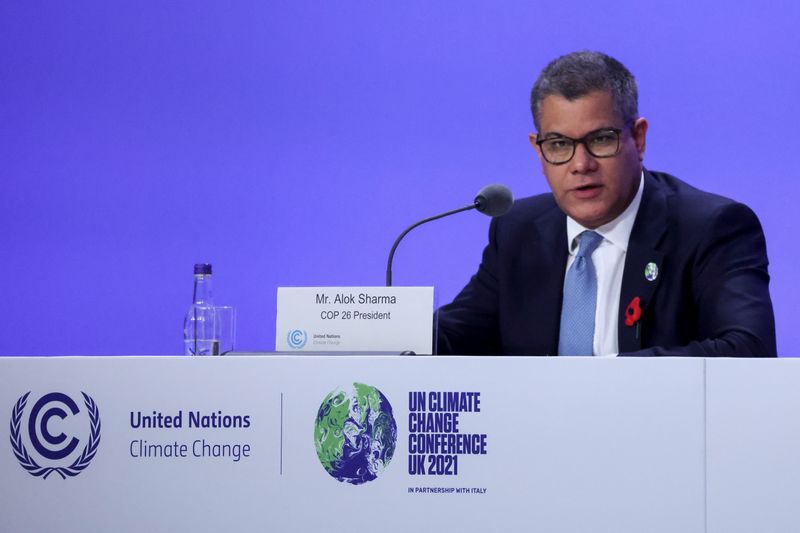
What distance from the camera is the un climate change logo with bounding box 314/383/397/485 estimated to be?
195 cm

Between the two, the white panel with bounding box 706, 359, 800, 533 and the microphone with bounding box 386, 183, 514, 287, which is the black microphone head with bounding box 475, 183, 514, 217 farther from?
the white panel with bounding box 706, 359, 800, 533

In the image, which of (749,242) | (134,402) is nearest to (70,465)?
(134,402)

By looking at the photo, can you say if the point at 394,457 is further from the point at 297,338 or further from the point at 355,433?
the point at 297,338

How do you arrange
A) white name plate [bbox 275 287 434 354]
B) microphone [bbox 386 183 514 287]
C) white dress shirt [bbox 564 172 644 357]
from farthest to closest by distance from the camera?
white dress shirt [bbox 564 172 644 357], microphone [bbox 386 183 514 287], white name plate [bbox 275 287 434 354]

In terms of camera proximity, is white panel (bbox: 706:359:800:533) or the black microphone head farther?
the black microphone head

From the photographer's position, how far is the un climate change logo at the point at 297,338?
7.57ft

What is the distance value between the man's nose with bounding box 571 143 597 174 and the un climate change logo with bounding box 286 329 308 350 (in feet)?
3.38

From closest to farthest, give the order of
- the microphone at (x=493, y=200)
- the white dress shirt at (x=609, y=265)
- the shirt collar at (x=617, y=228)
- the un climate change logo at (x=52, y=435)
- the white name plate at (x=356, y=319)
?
1. the un climate change logo at (x=52, y=435)
2. the white name plate at (x=356, y=319)
3. the microphone at (x=493, y=200)
4. the white dress shirt at (x=609, y=265)
5. the shirt collar at (x=617, y=228)

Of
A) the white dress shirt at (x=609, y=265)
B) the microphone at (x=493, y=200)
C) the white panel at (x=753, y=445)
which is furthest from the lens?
the white dress shirt at (x=609, y=265)

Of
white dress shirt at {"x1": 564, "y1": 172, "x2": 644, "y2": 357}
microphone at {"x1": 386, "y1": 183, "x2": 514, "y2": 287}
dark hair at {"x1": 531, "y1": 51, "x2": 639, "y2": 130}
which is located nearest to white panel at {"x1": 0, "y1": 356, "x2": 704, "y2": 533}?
microphone at {"x1": 386, "y1": 183, "x2": 514, "y2": 287}

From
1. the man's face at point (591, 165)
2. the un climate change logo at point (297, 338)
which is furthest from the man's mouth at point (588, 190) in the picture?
the un climate change logo at point (297, 338)

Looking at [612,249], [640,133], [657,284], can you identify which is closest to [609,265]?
[612,249]

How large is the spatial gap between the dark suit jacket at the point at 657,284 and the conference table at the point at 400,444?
1.58 feet

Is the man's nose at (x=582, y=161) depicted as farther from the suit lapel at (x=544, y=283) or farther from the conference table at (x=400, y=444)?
the conference table at (x=400, y=444)
